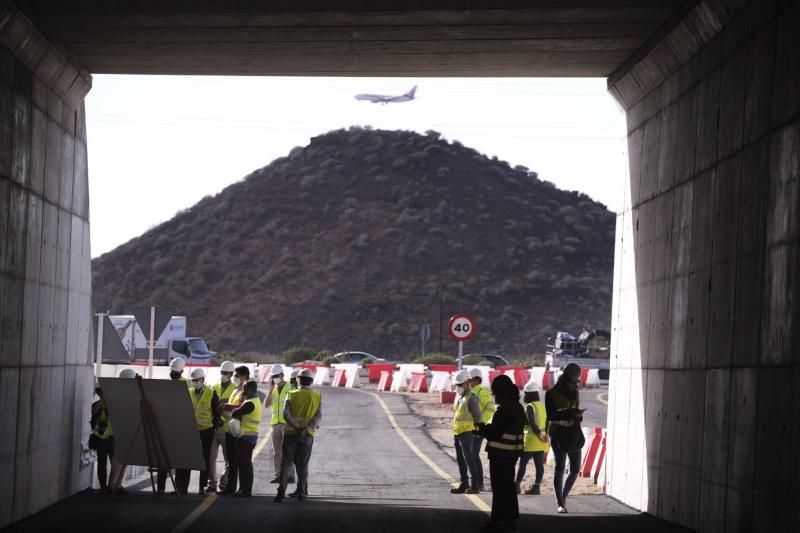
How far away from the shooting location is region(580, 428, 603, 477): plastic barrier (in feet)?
77.4

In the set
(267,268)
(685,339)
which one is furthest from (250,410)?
(267,268)

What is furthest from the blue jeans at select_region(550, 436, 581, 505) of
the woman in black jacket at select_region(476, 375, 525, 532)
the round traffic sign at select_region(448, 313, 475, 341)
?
the round traffic sign at select_region(448, 313, 475, 341)

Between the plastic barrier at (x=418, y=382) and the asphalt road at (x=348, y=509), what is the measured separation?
25.3m

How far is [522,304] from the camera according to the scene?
11288 cm

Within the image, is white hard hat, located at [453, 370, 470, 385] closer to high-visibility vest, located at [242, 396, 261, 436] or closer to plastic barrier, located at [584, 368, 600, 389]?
high-visibility vest, located at [242, 396, 261, 436]

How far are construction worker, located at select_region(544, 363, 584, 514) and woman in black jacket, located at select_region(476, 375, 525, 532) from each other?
2.10 metres

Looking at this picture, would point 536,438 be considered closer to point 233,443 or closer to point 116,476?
point 233,443

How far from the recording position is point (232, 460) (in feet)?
67.3

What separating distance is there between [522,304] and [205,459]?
9339cm

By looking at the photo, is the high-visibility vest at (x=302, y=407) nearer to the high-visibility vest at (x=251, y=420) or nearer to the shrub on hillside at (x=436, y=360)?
the high-visibility vest at (x=251, y=420)

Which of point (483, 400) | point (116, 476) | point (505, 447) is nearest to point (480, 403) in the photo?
point (483, 400)

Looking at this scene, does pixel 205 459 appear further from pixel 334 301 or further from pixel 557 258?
pixel 557 258

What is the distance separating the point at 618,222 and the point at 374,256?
9730 centimetres

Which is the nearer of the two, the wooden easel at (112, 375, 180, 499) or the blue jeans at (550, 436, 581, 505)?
the blue jeans at (550, 436, 581, 505)
